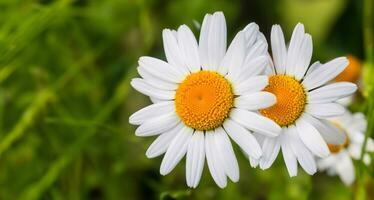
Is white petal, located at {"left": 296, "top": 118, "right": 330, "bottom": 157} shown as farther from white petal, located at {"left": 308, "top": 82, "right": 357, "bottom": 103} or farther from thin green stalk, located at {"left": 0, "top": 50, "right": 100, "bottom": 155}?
thin green stalk, located at {"left": 0, "top": 50, "right": 100, "bottom": 155}

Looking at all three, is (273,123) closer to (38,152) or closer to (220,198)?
(220,198)

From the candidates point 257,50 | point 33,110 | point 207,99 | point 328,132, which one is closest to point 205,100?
point 207,99

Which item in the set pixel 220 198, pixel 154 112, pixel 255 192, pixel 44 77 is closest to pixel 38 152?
pixel 44 77

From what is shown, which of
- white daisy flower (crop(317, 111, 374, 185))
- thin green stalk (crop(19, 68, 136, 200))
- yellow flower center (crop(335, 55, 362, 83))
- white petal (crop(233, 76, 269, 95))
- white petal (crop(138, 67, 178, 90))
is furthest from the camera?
yellow flower center (crop(335, 55, 362, 83))

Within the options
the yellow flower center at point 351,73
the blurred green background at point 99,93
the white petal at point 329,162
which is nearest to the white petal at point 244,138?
the blurred green background at point 99,93

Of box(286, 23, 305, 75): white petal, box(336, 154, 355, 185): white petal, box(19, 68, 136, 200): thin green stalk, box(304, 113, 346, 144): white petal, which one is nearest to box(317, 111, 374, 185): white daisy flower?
box(336, 154, 355, 185): white petal

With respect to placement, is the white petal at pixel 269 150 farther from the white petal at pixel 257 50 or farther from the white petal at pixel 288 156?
the white petal at pixel 257 50
